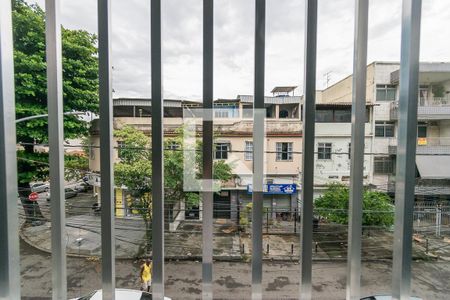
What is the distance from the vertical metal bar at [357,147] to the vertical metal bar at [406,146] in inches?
3.6

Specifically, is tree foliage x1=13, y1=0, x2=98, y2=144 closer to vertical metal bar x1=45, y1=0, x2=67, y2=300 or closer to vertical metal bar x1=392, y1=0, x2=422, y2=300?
vertical metal bar x1=45, y1=0, x2=67, y2=300

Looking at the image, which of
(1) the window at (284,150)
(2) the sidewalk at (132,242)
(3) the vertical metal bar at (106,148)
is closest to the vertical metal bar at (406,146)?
(3) the vertical metal bar at (106,148)

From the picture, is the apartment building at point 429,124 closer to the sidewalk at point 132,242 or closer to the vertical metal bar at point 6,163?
the vertical metal bar at point 6,163

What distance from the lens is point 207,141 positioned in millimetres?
576

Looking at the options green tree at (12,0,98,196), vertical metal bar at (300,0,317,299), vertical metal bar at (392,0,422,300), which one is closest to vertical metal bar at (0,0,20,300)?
vertical metal bar at (300,0,317,299)

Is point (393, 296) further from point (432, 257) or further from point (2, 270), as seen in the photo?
point (432, 257)

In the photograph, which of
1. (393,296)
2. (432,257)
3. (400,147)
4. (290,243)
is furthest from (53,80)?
(432,257)

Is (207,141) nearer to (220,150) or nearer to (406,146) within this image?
(406,146)

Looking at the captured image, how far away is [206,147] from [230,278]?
5.93 metres

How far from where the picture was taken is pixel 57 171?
0.55 metres

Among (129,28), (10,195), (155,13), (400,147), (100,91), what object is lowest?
(10,195)

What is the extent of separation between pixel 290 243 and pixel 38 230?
20.3ft

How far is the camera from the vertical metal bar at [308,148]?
1.80 ft

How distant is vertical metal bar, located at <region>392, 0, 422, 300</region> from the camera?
0.54 metres
